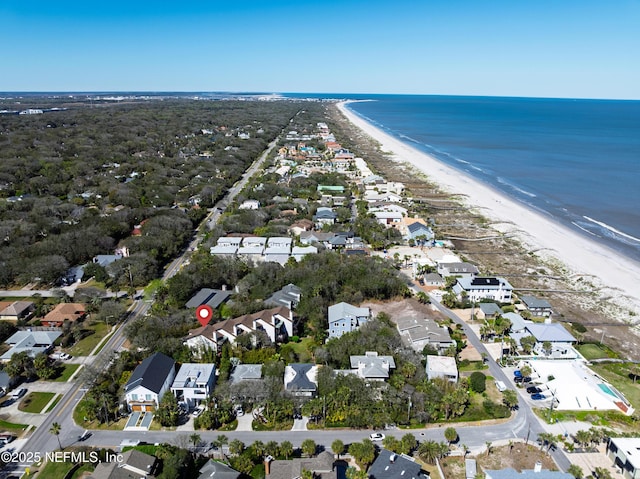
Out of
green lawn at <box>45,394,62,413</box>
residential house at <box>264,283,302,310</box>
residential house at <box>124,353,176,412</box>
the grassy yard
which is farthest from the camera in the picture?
residential house at <box>264,283,302,310</box>

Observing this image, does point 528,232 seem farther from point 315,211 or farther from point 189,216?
point 189,216

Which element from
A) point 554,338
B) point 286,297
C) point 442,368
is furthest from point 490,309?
point 286,297

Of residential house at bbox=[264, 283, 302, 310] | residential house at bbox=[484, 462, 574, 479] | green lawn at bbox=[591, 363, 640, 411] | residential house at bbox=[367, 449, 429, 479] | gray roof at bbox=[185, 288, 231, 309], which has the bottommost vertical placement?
green lawn at bbox=[591, 363, 640, 411]

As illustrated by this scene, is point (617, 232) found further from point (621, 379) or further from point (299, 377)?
point (299, 377)

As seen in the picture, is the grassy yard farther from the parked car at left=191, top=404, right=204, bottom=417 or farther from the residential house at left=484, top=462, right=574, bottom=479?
the residential house at left=484, top=462, right=574, bottom=479

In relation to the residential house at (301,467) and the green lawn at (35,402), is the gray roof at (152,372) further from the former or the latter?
the residential house at (301,467)

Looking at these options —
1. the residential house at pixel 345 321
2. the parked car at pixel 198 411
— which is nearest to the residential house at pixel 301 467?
the parked car at pixel 198 411

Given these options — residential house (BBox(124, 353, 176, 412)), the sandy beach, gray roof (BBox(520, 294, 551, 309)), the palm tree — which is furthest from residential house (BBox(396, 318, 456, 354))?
the palm tree
